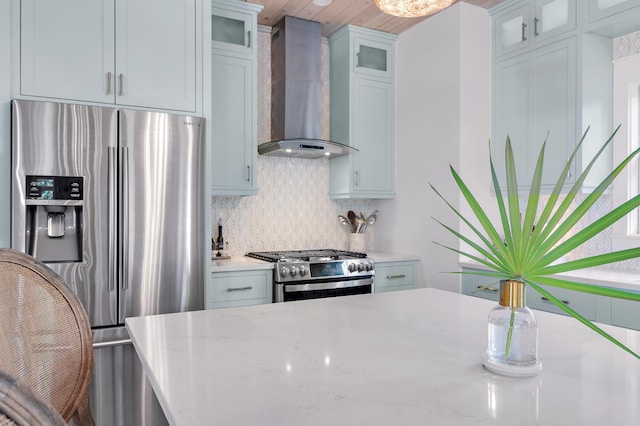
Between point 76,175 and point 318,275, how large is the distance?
1.64 meters

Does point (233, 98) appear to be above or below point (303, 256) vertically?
above

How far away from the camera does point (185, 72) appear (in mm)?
2672

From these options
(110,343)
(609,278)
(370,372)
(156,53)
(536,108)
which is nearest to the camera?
(370,372)

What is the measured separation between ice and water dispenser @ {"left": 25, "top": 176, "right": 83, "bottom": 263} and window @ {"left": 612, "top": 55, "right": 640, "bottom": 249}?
3180 mm

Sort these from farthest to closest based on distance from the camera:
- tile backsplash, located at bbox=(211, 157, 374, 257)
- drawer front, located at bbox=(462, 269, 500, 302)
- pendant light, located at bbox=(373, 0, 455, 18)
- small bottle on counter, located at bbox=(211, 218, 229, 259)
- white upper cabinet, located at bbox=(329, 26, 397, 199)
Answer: white upper cabinet, located at bbox=(329, 26, 397, 199) < tile backsplash, located at bbox=(211, 157, 374, 257) < small bottle on counter, located at bbox=(211, 218, 229, 259) < drawer front, located at bbox=(462, 269, 500, 302) < pendant light, located at bbox=(373, 0, 455, 18)

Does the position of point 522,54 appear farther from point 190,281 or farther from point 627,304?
point 190,281

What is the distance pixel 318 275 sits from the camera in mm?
3209

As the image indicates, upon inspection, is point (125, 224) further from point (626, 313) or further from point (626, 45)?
point (626, 45)

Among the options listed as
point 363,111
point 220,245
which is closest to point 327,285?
point 220,245

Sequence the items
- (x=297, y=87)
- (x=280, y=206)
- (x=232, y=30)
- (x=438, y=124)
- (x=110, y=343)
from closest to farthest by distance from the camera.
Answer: (x=110, y=343) → (x=232, y=30) → (x=438, y=124) → (x=297, y=87) → (x=280, y=206)

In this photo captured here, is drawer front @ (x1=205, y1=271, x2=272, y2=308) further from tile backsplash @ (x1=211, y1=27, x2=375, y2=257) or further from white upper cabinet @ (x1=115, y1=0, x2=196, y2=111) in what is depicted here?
white upper cabinet @ (x1=115, y1=0, x2=196, y2=111)

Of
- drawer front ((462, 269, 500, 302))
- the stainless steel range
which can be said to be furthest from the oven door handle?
drawer front ((462, 269, 500, 302))

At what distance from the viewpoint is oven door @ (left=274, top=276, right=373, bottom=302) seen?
10.2 ft

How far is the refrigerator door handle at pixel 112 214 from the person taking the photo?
2379 mm
